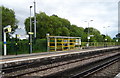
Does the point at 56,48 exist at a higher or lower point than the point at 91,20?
lower

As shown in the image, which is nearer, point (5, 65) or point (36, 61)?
point (5, 65)

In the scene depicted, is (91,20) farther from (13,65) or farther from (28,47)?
(13,65)

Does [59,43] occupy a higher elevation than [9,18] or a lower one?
lower

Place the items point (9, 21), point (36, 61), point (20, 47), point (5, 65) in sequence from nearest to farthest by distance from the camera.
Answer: point (5, 65), point (36, 61), point (20, 47), point (9, 21)

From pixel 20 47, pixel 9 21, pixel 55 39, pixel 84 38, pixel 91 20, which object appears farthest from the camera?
pixel 84 38

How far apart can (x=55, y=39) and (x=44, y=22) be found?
14461 millimetres

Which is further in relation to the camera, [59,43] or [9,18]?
[9,18]

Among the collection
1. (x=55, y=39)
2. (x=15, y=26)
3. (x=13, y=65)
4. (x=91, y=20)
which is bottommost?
(x=13, y=65)

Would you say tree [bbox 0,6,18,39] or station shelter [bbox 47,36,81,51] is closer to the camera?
station shelter [bbox 47,36,81,51]

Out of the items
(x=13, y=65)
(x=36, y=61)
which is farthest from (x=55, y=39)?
(x=13, y=65)

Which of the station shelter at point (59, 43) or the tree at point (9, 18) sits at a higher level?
the tree at point (9, 18)

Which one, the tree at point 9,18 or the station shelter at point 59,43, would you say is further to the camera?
the tree at point 9,18

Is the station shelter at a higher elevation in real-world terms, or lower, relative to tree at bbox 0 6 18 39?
lower

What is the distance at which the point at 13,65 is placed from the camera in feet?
31.0
